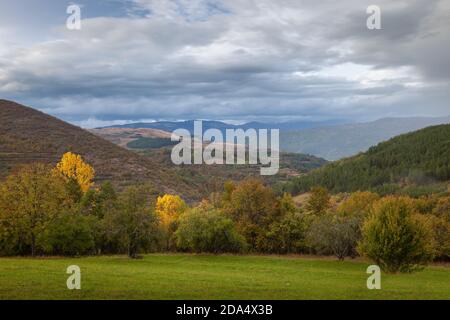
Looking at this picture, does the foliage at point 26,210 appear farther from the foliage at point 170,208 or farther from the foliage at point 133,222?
the foliage at point 170,208

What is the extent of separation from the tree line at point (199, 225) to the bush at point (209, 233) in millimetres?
175

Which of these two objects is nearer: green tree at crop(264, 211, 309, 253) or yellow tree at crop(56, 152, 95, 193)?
green tree at crop(264, 211, 309, 253)

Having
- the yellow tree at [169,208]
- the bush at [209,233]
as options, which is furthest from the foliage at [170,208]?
the bush at [209,233]

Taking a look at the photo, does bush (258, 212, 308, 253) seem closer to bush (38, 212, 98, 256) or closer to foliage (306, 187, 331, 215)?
foliage (306, 187, 331, 215)

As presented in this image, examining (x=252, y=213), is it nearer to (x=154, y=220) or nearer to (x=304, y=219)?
(x=304, y=219)

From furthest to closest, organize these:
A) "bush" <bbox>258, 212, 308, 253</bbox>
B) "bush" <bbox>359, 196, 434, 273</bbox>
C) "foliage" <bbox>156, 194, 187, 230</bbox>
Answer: "foliage" <bbox>156, 194, 187, 230</bbox> < "bush" <bbox>258, 212, 308, 253</bbox> < "bush" <bbox>359, 196, 434, 273</bbox>

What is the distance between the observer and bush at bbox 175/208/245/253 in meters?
77.1

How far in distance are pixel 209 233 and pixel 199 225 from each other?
7.65ft

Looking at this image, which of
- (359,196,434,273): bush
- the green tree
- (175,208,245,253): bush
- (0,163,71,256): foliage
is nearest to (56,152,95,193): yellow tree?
(175,208,245,253): bush

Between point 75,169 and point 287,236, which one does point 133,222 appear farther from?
point 75,169

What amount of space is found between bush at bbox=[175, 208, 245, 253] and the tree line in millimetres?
175
